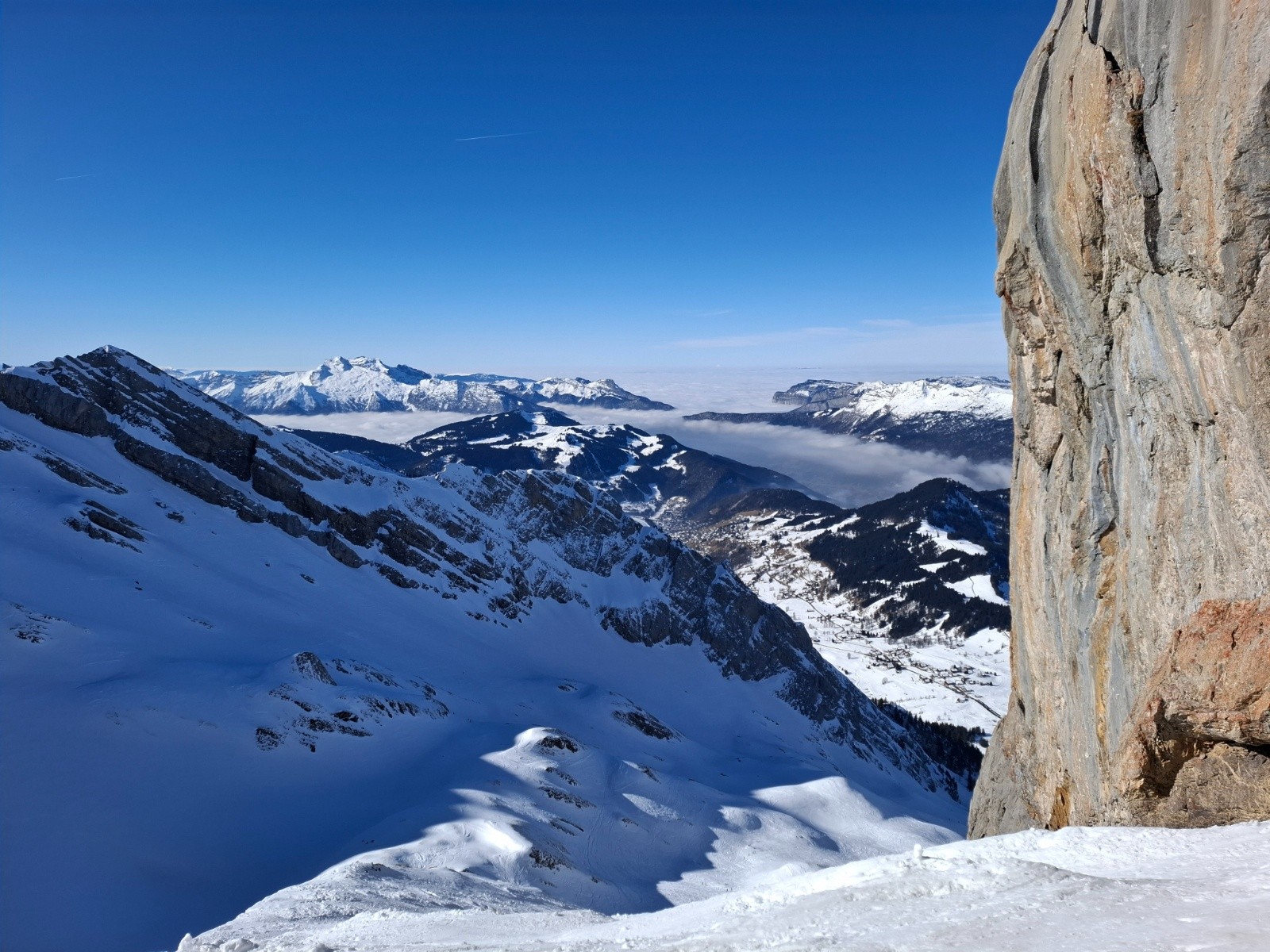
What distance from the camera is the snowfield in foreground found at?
1084 cm

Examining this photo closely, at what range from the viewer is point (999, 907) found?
40.9ft

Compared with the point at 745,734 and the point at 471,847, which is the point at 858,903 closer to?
the point at 471,847

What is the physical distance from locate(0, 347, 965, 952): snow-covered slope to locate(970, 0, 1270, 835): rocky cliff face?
82.6 ft

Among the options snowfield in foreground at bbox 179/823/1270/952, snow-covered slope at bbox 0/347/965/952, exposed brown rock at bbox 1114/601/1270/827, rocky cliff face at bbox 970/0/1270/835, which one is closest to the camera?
snowfield in foreground at bbox 179/823/1270/952

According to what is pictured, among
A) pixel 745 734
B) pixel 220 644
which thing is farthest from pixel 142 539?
pixel 745 734

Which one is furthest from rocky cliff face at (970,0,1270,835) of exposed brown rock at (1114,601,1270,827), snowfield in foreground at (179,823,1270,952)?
snowfield in foreground at (179,823,1270,952)

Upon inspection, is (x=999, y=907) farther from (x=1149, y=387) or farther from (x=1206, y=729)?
(x=1149, y=387)

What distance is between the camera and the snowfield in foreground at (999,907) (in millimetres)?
10844

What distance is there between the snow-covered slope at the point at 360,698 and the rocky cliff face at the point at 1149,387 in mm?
25174

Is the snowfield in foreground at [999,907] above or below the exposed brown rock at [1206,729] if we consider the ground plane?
below

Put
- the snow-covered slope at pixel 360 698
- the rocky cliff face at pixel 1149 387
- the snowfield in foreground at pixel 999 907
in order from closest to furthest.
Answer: the snowfield in foreground at pixel 999 907 → the rocky cliff face at pixel 1149 387 → the snow-covered slope at pixel 360 698

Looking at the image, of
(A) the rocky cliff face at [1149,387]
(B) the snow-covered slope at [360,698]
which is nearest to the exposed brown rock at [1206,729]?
(A) the rocky cliff face at [1149,387]

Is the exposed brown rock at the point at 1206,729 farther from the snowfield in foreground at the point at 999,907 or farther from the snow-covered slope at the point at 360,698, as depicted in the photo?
the snow-covered slope at the point at 360,698

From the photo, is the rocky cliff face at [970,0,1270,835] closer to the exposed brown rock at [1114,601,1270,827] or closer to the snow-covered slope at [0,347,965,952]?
the exposed brown rock at [1114,601,1270,827]
